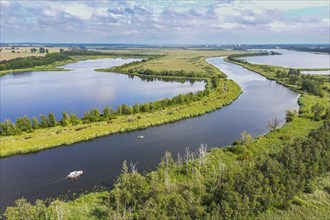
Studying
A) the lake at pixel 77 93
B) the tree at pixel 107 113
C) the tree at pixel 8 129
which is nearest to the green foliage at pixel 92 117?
the tree at pixel 107 113


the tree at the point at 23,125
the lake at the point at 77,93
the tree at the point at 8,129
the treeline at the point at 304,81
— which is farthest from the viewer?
the treeline at the point at 304,81

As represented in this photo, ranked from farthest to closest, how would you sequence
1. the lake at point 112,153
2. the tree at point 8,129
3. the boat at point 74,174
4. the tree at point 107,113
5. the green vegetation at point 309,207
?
1. the tree at point 107,113
2. the tree at point 8,129
3. the boat at point 74,174
4. the lake at point 112,153
5. the green vegetation at point 309,207

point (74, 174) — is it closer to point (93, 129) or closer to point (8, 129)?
point (93, 129)

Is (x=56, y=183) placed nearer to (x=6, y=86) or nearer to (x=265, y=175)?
(x=265, y=175)

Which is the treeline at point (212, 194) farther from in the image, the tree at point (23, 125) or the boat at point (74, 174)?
the tree at point (23, 125)

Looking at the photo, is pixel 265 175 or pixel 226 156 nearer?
pixel 265 175

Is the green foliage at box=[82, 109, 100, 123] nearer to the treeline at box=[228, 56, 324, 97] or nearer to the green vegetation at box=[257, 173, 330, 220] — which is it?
the green vegetation at box=[257, 173, 330, 220]

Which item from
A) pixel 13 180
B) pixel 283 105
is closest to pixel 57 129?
pixel 13 180
